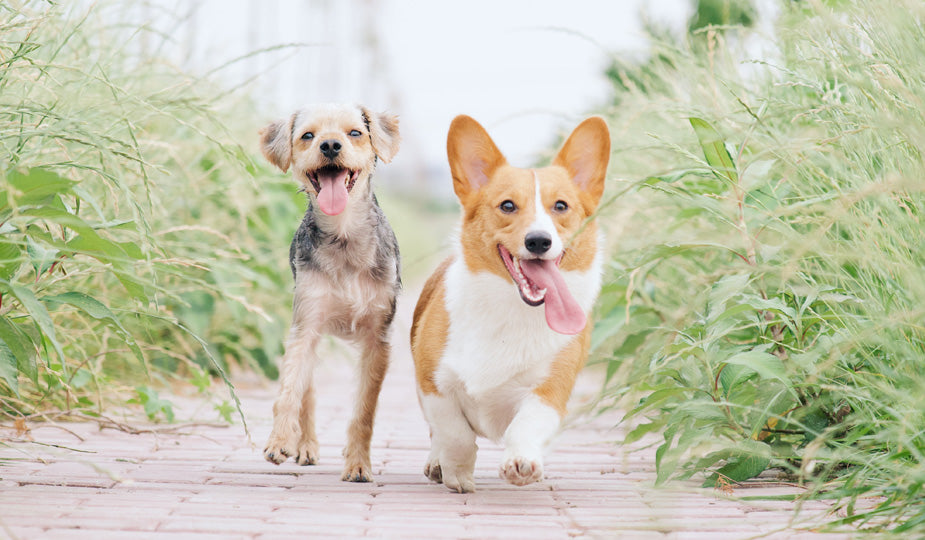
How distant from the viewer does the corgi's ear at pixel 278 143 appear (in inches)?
183

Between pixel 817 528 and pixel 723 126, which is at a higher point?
pixel 723 126

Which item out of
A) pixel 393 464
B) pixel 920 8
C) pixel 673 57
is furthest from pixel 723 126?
pixel 393 464

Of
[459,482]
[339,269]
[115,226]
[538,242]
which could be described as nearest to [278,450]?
[459,482]

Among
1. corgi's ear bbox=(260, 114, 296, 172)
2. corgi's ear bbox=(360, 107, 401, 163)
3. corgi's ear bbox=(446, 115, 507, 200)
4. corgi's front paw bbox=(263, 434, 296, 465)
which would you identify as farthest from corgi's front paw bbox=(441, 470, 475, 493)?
corgi's ear bbox=(260, 114, 296, 172)

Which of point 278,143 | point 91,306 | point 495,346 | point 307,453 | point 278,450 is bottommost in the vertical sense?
point 307,453

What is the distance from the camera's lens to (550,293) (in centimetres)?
348

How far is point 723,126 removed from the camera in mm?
4203

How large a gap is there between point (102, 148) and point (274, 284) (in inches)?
166

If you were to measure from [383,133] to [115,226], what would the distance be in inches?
65.2

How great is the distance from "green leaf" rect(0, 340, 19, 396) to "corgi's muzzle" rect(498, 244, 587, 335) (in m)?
1.68

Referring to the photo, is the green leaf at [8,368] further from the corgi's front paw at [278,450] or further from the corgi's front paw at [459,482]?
the corgi's front paw at [459,482]

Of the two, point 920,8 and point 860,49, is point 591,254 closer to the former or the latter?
point 860,49

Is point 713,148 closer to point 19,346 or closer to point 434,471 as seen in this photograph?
point 434,471

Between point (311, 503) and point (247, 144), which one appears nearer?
point (311, 503)
